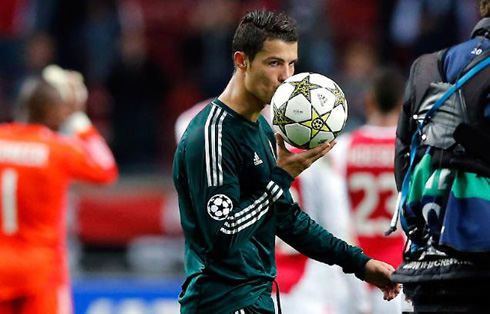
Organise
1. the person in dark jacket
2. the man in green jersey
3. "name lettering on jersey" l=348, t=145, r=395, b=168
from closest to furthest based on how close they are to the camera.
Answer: the person in dark jacket < the man in green jersey < "name lettering on jersey" l=348, t=145, r=395, b=168

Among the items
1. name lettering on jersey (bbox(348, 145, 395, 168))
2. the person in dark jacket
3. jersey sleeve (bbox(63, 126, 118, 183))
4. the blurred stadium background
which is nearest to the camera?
the person in dark jacket

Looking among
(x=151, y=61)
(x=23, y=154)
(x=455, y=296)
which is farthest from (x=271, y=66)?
(x=151, y=61)

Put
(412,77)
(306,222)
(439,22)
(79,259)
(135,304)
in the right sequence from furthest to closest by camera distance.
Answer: (439,22)
(79,259)
(135,304)
(306,222)
(412,77)

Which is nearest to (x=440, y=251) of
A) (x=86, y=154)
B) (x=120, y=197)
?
(x=86, y=154)

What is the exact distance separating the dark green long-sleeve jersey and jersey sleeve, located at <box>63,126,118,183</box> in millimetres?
2958

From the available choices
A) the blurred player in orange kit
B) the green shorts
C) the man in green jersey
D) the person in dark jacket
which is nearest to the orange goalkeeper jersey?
the blurred player in orange kit

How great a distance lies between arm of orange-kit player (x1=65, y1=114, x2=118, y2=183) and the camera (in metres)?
7.11

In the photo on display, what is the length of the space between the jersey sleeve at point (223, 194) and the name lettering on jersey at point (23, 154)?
3026 mm

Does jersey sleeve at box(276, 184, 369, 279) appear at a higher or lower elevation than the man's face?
lower

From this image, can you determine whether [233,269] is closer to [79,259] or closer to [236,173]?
[236,173]

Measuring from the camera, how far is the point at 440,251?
3775 millimetres

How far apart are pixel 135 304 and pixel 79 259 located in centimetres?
193

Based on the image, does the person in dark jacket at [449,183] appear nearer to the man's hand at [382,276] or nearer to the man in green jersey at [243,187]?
the man's hand at [382,276]

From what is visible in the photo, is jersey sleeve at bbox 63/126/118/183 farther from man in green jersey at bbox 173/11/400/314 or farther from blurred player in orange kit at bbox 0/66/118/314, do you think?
man in green jersey at bbox 173/11/400/314
